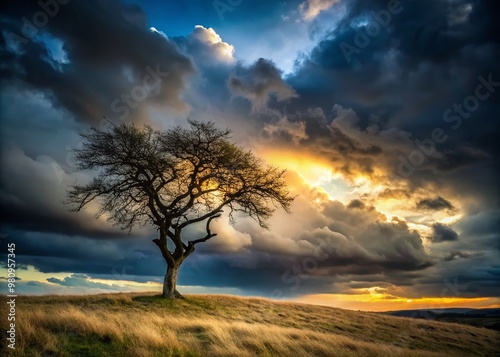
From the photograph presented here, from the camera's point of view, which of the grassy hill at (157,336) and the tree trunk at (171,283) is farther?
the tree trunk at (171,283)

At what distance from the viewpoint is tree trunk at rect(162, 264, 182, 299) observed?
22.6 m

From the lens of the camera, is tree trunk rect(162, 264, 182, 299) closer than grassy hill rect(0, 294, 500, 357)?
No

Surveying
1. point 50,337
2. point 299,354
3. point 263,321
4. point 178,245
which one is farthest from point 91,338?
point 178,245

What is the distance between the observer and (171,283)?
22.9m

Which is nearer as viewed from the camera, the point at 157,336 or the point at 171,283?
the point at 157,336

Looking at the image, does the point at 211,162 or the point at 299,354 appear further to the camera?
the point at 211,162

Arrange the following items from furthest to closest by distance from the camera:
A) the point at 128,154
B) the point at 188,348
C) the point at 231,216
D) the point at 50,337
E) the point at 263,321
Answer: the point at 231,216
the point at 128,154
the point at 263,321
the point at 188,348
the point at 50,337

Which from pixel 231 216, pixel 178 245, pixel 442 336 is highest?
pixel 231 216

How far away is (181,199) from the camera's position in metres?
23.9

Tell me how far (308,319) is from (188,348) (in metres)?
16.3

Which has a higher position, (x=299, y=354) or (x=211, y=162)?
(x=211, y=162)

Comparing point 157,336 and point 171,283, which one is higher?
point 171,283

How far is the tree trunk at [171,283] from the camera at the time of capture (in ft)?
74.3

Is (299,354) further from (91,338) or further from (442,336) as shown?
(442,336)
